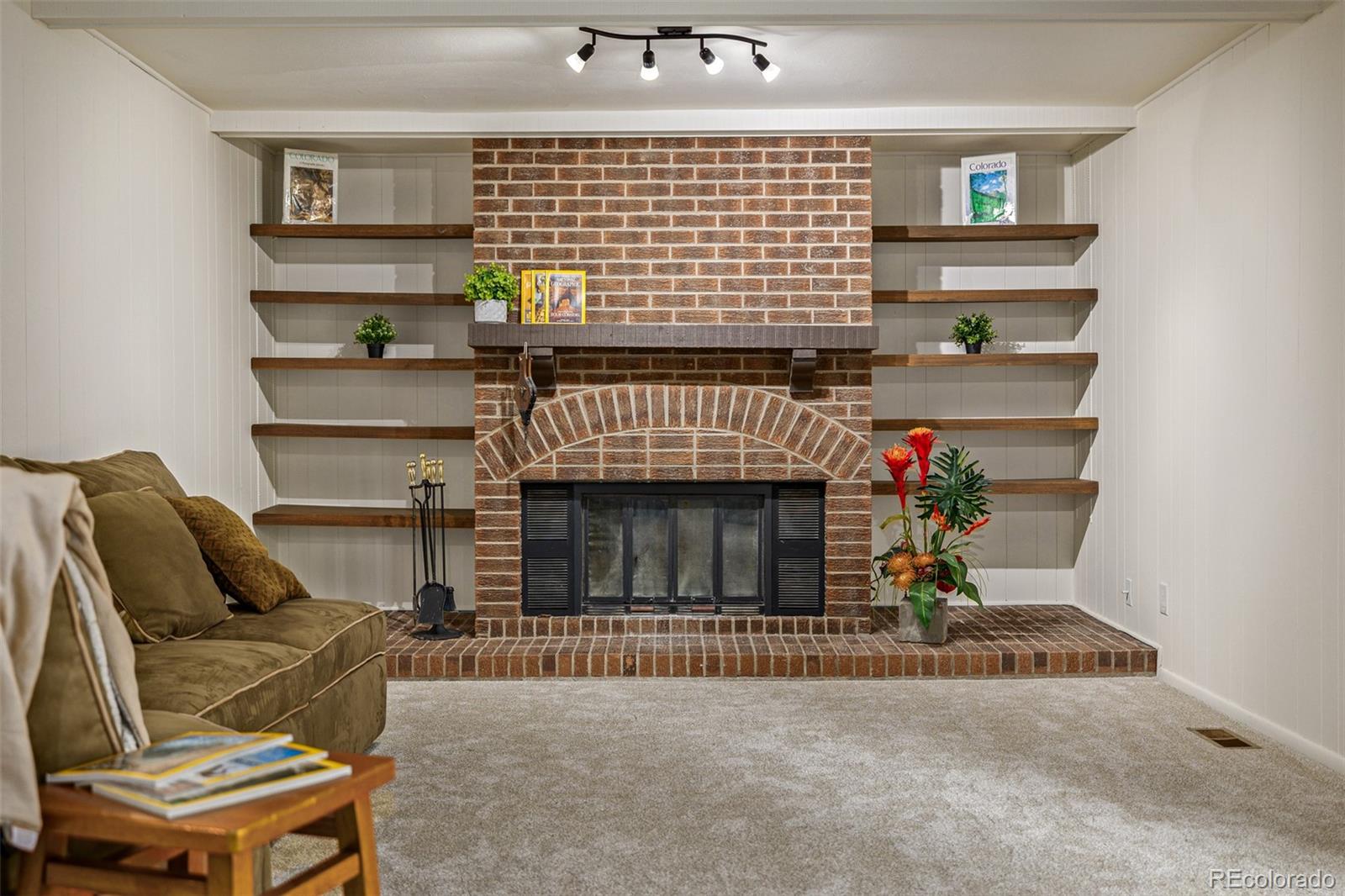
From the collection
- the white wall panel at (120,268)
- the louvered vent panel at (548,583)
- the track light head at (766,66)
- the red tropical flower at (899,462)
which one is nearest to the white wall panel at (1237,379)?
the red tropical flower at (899,462)

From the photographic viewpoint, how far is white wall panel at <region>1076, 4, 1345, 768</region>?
10.6ft

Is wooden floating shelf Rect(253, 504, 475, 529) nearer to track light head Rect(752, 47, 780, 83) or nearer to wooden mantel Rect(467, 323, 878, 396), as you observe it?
wooden mantel Rect(467, 323, 878, 396)

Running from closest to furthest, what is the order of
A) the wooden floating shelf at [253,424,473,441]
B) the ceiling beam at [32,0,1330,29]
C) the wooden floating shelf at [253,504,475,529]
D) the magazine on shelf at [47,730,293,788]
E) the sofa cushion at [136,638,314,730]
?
the magazine on shelf at [47,730,293,788] < the sofa cushion at [136,638,314,730] < the ceiling beam at [32,0,1330,29] < the wooden floating shelf at [253,504,475,529] < the wooden floating shelf at [253,424,473,441]

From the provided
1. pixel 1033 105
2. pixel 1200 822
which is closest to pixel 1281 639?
pixel 1200 822

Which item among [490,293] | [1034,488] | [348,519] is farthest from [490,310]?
[1034,488]

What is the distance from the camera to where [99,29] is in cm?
354

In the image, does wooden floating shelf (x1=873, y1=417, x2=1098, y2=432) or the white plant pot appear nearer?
the white plant pot

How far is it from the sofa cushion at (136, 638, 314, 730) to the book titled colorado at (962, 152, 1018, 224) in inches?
147

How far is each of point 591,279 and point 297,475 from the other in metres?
1.89

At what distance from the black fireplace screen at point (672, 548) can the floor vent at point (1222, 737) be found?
1.66m

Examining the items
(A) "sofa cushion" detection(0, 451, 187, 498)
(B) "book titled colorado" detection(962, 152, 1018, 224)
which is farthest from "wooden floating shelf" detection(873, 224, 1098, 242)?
(A) "sofa cushion" detection(0, 451, 187, 498)

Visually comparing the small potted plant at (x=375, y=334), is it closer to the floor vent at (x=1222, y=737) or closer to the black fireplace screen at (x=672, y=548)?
the black fireplace screen at (x=672, y=548)

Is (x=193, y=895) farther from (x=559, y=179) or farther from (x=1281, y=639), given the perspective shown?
(x=559, y=179)

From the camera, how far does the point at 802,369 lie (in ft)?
14.9
